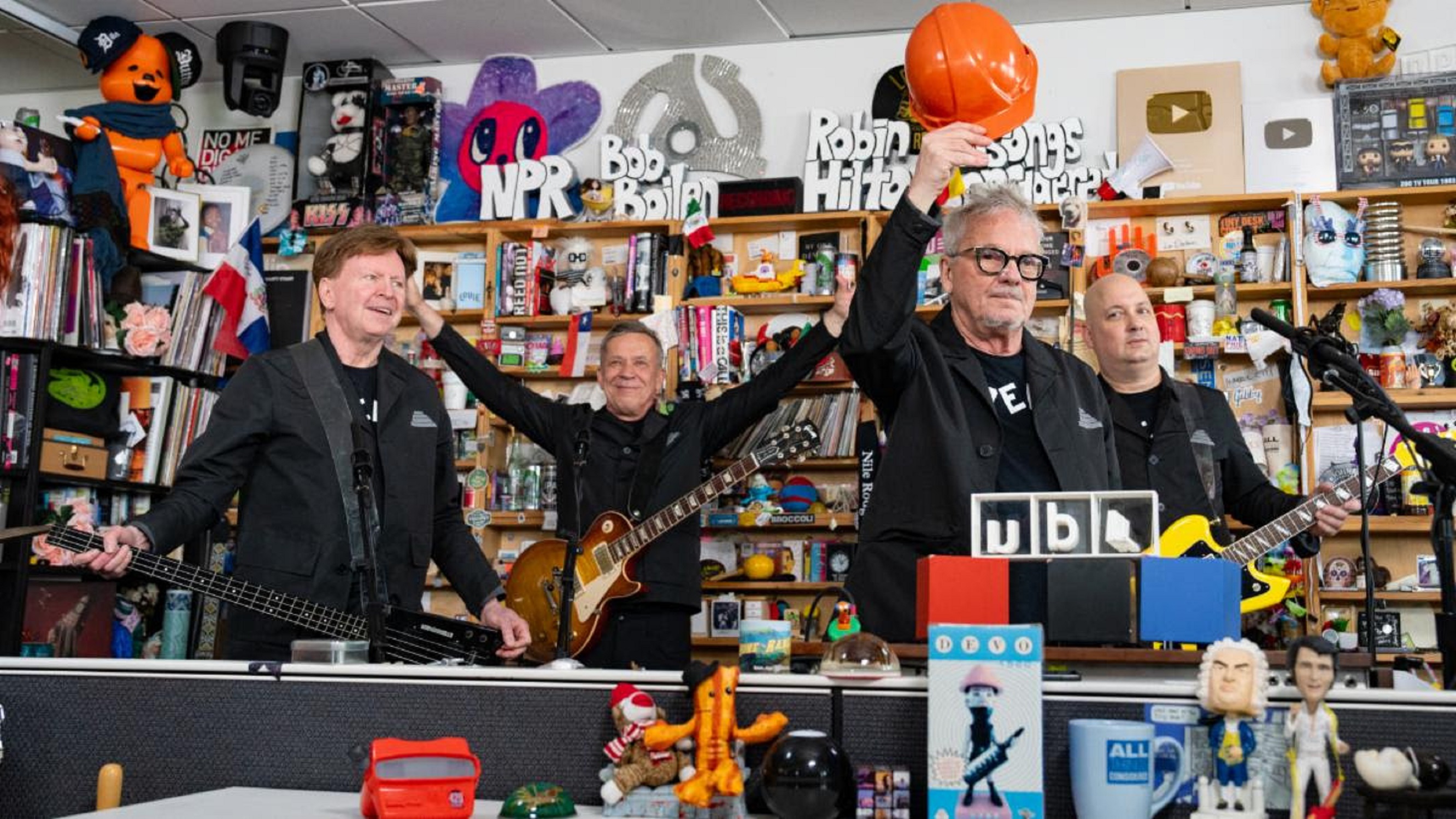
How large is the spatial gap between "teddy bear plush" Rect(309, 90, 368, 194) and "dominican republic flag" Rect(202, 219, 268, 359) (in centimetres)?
38

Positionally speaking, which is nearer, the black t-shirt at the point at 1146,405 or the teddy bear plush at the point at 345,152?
the black t-shirt at the point at 1146,405

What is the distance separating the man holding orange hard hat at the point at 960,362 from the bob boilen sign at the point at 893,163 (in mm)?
2680

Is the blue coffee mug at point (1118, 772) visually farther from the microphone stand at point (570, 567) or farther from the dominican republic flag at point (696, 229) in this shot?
the dominican republic flag at point (696, 229)

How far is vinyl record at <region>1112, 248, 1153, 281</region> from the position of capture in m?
5.13

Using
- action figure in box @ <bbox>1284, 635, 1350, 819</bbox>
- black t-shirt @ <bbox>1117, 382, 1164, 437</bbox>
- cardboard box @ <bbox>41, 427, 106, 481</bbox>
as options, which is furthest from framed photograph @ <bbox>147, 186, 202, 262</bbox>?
action figure in box @ <bbox>1284, 635, 1350, 819</bbox>

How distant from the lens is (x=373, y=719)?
169cm

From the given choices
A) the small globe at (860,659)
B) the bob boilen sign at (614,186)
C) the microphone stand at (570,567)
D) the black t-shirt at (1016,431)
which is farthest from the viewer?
the bob boilen sign at (614,186)

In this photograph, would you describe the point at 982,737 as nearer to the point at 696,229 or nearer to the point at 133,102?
the point at 696,229

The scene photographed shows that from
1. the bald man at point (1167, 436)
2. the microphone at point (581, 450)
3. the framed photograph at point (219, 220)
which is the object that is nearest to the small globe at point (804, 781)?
the microphone at point (581, 450)

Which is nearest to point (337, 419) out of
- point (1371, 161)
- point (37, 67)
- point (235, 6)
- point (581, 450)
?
point (581, 450)

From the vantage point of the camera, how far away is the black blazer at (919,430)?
2.29m

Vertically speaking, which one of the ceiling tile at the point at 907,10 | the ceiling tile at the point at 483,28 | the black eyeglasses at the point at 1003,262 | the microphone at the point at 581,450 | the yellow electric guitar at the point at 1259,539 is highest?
the ceiling tile at the point at 483,28

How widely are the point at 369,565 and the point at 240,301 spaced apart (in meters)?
3.71

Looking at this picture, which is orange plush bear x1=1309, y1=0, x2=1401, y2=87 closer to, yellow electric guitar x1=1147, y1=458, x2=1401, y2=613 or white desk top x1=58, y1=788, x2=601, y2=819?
yellow electric guitar x1=1147, y1=458, x2=1401, y2=613
